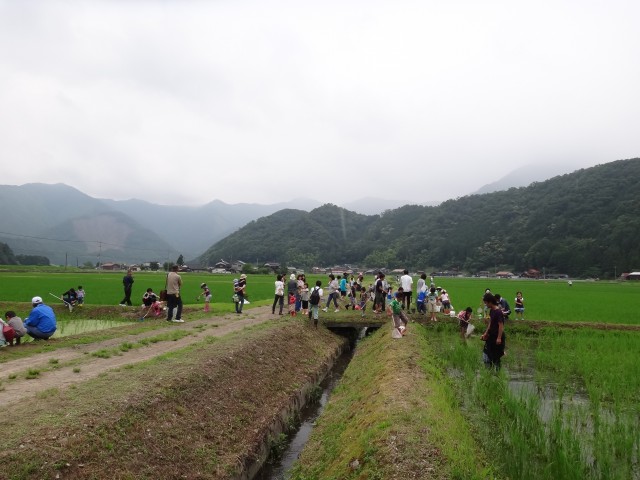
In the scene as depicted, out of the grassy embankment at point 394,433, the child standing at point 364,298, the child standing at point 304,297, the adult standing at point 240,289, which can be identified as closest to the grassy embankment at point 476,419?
the grassy embankment at point 394,433

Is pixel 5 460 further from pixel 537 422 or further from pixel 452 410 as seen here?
pixel 537 422

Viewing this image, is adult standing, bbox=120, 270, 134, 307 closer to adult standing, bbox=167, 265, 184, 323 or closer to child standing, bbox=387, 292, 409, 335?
adult standing, bbox=167, 265, 184, 323

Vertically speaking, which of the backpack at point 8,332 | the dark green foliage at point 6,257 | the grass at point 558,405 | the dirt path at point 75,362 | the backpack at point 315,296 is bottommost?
the grass at point 558,405

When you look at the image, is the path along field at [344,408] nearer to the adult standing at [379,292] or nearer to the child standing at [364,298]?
the adult standing at [379,292]

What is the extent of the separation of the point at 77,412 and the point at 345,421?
438 cm

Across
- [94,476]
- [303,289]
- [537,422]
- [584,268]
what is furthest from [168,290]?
[584,268]

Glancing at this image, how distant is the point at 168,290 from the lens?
53.9 ft

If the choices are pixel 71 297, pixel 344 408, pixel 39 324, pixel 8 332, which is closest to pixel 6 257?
pixel 71 297

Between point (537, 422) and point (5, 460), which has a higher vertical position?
point (5, 460)

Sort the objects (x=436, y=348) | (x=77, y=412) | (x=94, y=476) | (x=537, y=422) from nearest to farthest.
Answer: (x=94, y=476), (x=77, y=412), (x=537, y=422), (x=436, y=348)

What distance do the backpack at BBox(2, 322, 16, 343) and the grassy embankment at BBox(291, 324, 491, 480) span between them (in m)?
8.50

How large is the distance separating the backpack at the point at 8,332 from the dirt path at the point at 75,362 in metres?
1.45

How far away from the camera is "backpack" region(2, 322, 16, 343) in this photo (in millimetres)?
11852

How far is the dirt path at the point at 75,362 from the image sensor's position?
7973 mm
